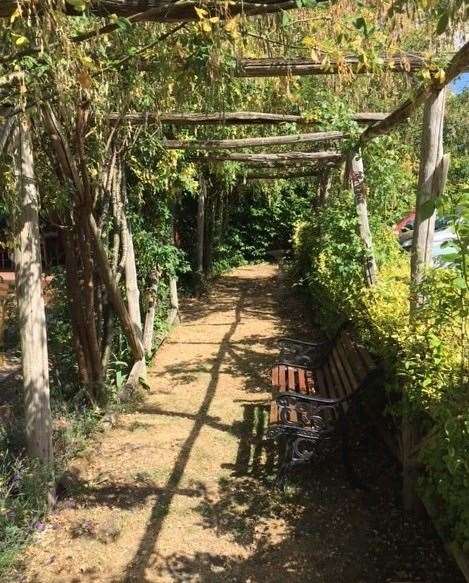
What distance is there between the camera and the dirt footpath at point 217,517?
3486mm

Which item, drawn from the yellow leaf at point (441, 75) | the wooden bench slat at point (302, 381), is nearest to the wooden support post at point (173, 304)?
the wooden bench slat at point (302, 381)

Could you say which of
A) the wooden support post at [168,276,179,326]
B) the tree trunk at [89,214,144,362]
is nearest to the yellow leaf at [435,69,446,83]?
the tree trunk at [89,214,144,362]

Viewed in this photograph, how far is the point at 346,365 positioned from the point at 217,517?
2.05 m

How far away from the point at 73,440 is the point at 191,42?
3465 mm

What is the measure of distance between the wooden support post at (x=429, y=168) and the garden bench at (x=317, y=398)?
0.92 metres

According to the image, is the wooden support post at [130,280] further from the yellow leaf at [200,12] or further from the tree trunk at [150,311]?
the yellow leaf at [200,12]

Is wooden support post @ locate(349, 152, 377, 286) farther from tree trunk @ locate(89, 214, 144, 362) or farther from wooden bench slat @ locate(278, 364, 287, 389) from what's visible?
tree trunk @ locate(89, 214, 144, 362)

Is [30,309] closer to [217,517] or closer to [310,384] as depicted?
[217,517]

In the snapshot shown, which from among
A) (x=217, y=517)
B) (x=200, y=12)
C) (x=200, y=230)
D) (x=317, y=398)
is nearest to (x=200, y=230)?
(x=200, y=230)

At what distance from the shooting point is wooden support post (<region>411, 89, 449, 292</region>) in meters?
4.02

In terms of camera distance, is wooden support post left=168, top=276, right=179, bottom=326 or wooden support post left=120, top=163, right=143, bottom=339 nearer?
wooden support post left=120, top=163, right=143, bottom=339

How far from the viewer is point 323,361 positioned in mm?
6465

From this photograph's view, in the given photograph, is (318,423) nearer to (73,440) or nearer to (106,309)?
(73,440)

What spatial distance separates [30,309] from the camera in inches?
165
